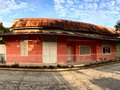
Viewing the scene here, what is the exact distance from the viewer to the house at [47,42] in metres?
21.4

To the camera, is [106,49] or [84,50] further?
[106,49]

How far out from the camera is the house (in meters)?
21.4

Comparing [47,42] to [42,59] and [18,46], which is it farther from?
[18,46]

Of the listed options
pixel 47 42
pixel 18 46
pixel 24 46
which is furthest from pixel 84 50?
pixel 18 46

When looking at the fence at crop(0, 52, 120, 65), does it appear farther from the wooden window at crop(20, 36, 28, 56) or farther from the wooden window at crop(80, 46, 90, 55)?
the wooden window at crop(80, 46, 90, 55)

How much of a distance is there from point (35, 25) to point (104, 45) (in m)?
10.2

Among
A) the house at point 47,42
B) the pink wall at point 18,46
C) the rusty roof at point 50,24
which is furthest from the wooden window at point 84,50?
the pink wall at point 18,46

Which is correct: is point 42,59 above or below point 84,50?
below

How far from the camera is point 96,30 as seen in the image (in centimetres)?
2984

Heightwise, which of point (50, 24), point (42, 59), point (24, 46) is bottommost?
point (42, 59)

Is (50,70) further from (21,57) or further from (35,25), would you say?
(35,25)

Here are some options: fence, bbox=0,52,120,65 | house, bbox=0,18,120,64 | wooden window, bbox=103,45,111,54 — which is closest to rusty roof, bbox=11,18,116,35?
house, bbox=0,18,120,64

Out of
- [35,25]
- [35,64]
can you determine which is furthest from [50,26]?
[35,64]

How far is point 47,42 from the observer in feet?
74.2
